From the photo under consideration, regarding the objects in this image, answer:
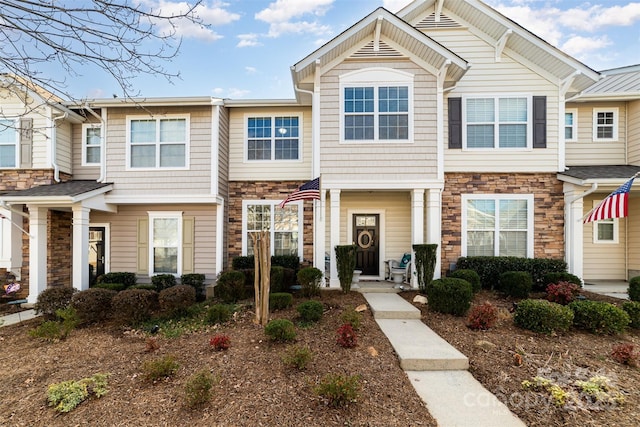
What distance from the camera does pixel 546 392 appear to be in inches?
132

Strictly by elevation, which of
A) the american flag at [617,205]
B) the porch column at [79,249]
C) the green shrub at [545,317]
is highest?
the american flag at [617,205]

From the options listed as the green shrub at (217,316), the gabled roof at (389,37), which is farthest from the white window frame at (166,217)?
the gabled roof at (389,37)

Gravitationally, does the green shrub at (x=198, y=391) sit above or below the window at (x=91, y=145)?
below

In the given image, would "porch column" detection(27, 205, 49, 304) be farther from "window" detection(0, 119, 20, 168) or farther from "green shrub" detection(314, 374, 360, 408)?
"green shrub" detection(314, 374, 360, 408)

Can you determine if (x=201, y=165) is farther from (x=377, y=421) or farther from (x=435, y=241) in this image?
(x=377, y=421)

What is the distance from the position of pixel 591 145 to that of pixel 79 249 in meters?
15.4

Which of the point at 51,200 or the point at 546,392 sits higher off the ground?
the point at 51,200

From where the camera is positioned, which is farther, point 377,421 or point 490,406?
point 490,406

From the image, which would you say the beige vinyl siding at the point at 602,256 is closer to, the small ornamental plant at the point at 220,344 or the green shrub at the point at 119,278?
the small ornamental plant at the point at 220,344

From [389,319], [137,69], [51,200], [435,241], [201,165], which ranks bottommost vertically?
[389,319]

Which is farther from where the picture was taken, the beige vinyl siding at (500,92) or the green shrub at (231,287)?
the beige vinyl siding at (500,92)

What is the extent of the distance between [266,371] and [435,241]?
19.0 feet

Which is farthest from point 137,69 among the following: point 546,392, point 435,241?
point 435,241

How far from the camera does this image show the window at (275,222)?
30.9 feet
